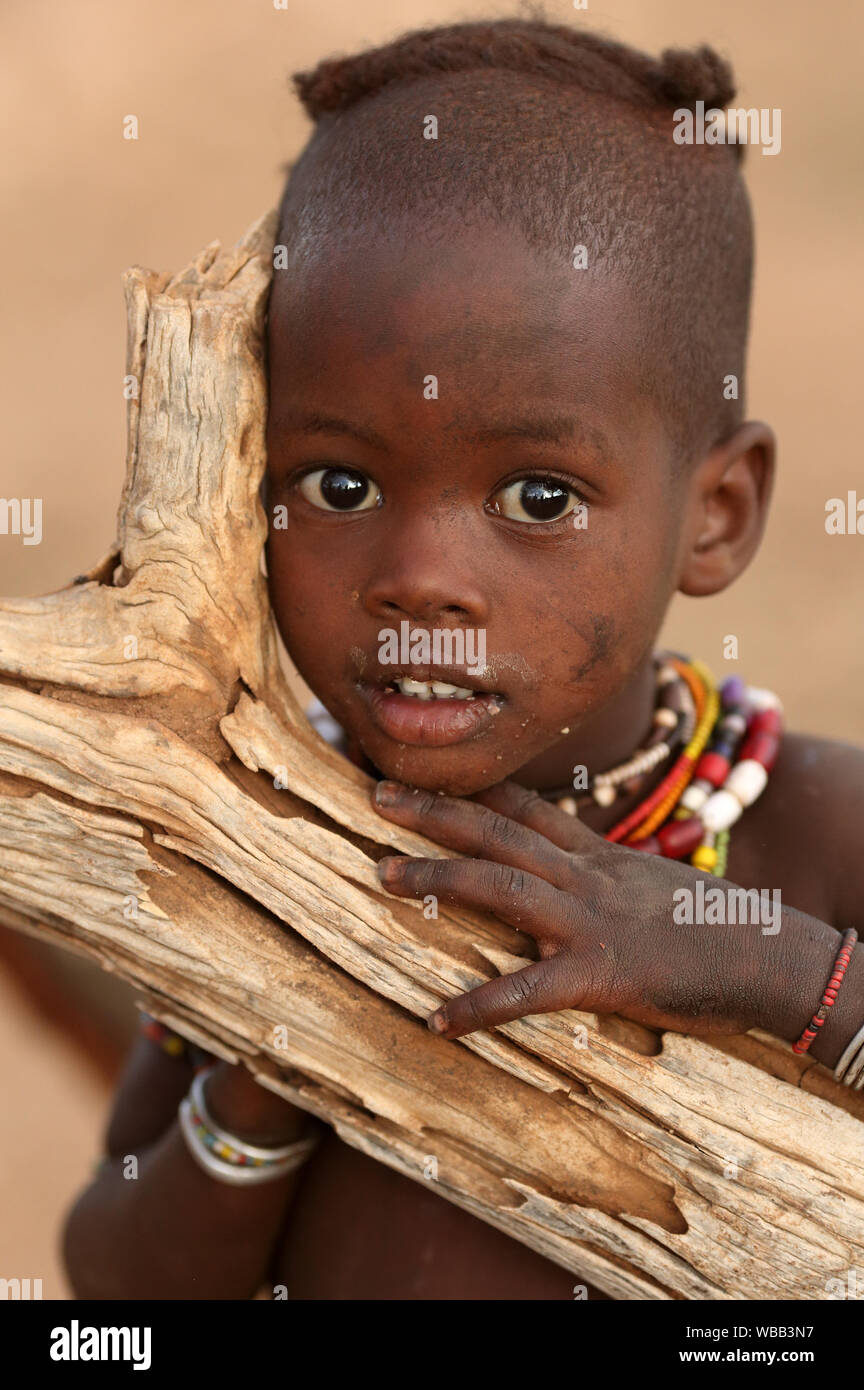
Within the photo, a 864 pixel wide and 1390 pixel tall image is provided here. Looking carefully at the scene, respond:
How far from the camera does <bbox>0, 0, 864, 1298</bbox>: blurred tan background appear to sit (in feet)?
18.7

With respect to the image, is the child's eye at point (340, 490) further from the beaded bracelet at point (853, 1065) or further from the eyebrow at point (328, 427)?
the beaded bracelet at point (853, 1065)

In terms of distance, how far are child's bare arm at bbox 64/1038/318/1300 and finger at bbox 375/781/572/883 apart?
1.86 feet

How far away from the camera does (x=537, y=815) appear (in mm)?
1646

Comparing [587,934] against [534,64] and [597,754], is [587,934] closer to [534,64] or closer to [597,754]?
[597,754]

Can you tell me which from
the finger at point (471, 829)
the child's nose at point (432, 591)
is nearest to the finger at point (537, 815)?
the finger at point (471, 829)

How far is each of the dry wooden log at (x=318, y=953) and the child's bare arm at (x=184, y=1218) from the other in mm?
366

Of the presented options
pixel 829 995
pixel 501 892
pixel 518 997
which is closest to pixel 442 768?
pixel 501 892

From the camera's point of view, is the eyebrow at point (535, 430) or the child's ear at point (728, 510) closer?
the eyebrow at point (535, 430)

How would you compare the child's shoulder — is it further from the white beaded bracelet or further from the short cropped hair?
the white beaded bracelet

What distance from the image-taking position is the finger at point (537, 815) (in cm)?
163

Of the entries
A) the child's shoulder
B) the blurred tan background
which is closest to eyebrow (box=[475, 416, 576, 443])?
the child's shoulder

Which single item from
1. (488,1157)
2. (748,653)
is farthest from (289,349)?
(748,653)
